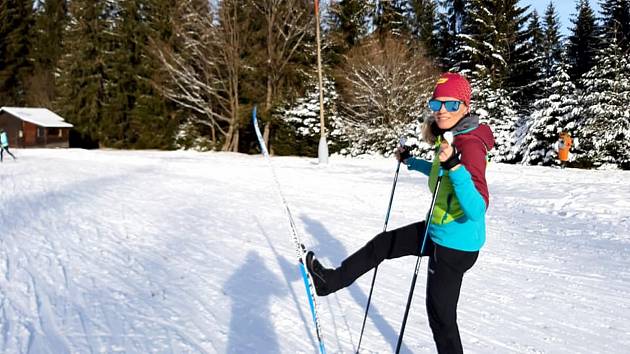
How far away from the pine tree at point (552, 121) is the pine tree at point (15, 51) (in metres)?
61.5

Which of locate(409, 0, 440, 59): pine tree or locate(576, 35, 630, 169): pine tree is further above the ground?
locate(409, 0, 440, 59): pine tree

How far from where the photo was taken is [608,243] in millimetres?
6980

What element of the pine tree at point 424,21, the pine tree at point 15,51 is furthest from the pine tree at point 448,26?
the pine tree at point 15,51

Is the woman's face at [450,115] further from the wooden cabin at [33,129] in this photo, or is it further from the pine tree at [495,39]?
the wooden cabin at [33,129]

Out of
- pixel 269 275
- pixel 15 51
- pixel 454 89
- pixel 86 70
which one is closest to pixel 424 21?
pixel 86 70

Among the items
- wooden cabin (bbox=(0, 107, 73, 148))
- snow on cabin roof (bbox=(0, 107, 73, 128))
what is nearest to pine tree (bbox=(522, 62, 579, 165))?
snow on cabin roof (bbox=(0, 107, 73, 128))

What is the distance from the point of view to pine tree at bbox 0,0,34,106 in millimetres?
61625

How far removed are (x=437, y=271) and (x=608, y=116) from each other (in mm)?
23586

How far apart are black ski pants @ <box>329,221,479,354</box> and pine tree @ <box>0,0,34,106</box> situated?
229 ft

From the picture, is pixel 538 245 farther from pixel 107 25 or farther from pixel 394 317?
pixel 107 25

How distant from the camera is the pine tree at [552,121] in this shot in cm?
2341

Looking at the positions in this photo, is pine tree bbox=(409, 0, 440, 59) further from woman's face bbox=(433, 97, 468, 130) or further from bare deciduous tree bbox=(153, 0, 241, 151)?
woman's face bbox=(433, 97, 468, 130)

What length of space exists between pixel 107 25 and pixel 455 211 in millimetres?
52018

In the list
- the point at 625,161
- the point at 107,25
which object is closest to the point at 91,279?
the point at 625,161
